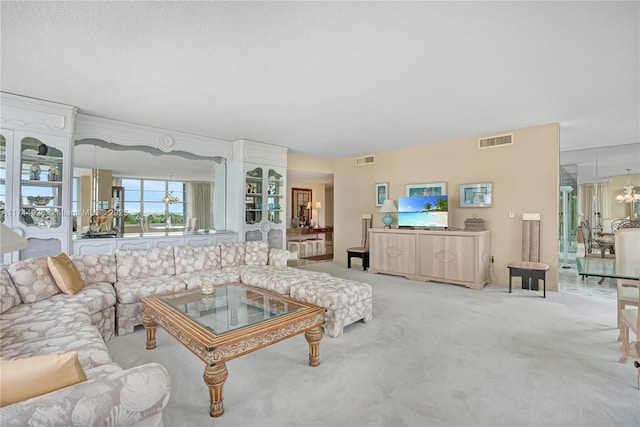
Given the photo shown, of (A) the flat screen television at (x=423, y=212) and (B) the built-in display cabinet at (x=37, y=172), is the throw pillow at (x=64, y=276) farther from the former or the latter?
(A) the flat screen television at (x=423, y=212)

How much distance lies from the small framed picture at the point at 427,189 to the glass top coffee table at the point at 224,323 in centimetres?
412

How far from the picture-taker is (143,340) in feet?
9.45

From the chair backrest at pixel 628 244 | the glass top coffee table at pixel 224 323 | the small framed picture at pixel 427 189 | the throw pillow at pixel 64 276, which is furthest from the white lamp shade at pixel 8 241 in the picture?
the small framed picture at pixel 427 189

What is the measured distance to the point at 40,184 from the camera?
3.68 metres

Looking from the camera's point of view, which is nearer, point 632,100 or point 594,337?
point 594,337

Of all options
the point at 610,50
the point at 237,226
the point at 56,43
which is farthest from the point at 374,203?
the point at 56,43

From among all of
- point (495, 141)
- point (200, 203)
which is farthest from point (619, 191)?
point (200, 203)

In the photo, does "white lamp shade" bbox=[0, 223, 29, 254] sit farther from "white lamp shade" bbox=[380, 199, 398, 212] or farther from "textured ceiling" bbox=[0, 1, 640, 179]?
"white lamp shade" bbox=[380, 199, 398, 212]

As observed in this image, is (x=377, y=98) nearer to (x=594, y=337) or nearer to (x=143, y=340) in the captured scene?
(x=594, y=337)

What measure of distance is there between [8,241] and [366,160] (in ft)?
20.8

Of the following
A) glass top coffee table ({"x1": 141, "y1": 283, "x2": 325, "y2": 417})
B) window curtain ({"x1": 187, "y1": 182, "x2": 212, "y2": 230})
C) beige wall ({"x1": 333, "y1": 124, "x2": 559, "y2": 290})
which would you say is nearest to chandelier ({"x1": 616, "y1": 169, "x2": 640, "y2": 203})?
beige wall ({"x1": 333, "y1": 124, "x2": 559, "y2": 290})

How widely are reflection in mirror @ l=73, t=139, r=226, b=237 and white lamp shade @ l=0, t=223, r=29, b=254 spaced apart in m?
3.25

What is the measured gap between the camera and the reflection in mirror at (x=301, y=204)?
388 inches

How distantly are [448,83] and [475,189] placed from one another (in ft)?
9.35
